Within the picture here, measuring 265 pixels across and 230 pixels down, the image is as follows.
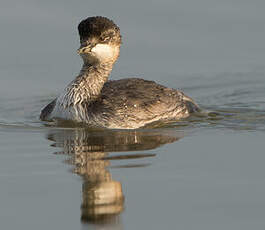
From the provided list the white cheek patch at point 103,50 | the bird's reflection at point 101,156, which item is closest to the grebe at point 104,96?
the white cheek patch at point 103,50

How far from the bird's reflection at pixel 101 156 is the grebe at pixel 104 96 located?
16.6 inches

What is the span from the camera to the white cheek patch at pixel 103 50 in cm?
1527

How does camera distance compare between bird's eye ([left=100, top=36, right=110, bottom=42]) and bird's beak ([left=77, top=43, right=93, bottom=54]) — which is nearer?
bird's beak ([left=77, top=43, right=93, bottom=54])

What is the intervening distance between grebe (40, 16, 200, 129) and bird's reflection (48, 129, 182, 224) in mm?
421

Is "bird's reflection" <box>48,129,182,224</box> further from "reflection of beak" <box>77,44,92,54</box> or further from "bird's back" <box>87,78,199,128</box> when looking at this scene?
"reflection of beak" <box>77,44,92,54</box>

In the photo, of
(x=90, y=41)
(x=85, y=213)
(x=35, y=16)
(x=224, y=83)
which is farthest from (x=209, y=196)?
(x=35, y=16)

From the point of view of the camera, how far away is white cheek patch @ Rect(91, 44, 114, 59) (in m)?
15.3

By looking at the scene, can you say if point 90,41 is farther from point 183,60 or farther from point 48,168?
point 183,60

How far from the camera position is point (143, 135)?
573 inches

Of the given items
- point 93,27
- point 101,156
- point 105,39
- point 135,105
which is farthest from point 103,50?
point 101,156

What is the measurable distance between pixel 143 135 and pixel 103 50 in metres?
1.96

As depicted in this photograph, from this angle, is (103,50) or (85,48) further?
(103,50)

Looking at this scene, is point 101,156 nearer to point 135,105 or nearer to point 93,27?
point 135,105

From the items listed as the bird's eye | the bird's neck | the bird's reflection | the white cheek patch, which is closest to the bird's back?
the bird's neck
